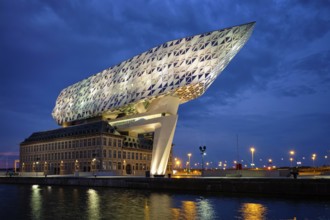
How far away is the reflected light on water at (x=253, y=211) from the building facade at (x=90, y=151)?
60892 millimetres

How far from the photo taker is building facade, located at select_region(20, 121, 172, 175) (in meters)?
96.9

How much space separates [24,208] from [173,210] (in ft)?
48.0

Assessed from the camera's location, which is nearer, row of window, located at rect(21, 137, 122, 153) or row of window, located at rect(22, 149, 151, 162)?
row of window, located at rect(22, 149, 151, 162)

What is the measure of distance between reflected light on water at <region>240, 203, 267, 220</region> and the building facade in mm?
60892

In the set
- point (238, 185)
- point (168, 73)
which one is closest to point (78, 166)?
point (168, 73)

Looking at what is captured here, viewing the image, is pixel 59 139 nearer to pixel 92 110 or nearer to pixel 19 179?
pixel 92 110

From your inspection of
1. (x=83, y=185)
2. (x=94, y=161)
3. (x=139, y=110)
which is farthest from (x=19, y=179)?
(x=139, y=110)

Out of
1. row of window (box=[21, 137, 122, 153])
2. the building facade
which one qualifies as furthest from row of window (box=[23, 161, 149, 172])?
row of window (box=[21, 137, 122, 153])

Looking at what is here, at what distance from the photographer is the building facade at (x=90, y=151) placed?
9688 cm

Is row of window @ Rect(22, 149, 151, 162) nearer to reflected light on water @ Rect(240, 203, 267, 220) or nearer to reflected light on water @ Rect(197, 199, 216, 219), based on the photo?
reflected light on water @ Rect(197, 199, 216, 219)

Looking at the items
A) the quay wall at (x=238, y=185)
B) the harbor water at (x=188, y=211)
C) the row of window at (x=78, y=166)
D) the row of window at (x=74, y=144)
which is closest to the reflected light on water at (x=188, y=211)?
the harbor water at (x=188, y=211)

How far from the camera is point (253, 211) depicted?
2989cm

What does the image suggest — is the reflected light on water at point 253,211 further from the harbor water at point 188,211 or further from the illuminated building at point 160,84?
the illuminated building at point 160,84

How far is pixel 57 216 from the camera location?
28.2m
